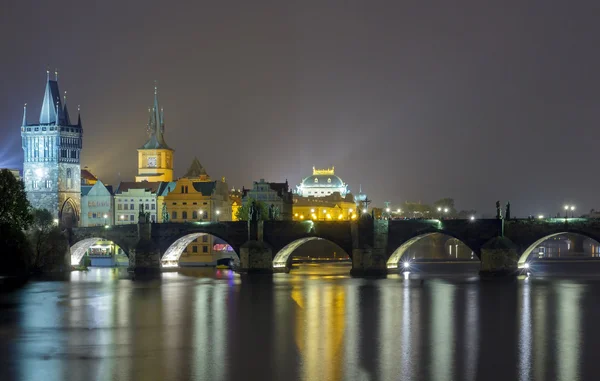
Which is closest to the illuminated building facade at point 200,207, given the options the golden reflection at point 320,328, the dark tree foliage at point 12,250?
the dark tree foliage at point 12,250

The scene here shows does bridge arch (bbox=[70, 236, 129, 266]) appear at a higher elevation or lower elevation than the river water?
higher

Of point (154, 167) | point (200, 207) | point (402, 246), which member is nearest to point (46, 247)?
point (402, 246)

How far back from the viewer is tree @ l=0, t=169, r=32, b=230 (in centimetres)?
11119

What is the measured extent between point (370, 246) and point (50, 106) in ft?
244

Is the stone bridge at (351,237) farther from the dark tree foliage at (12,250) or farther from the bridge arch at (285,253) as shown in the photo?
the dark tree foliage at (12,250)

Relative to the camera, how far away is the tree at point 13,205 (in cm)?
11119

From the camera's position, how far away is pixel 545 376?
55188 millimetres

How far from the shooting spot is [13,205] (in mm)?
112312

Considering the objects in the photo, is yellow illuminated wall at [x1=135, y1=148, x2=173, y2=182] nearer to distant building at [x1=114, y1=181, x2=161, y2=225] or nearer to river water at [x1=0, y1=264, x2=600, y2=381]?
distant building at [x1=114, y1=181, x2=161, y2=225]

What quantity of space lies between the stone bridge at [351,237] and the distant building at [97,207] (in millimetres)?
42817

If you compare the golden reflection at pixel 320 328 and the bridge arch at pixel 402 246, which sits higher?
the bridge arch at pixel 402 246

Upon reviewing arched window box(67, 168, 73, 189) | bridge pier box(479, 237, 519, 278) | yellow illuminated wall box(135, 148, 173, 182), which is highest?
yellow illuminated wall box(135, 148, 173, 182)

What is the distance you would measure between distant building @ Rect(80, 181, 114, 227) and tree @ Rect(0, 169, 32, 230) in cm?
5775

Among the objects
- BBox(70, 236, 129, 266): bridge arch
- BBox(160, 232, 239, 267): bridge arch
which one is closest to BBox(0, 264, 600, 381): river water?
BBox(160, 232, 239, 267): bridge arch
